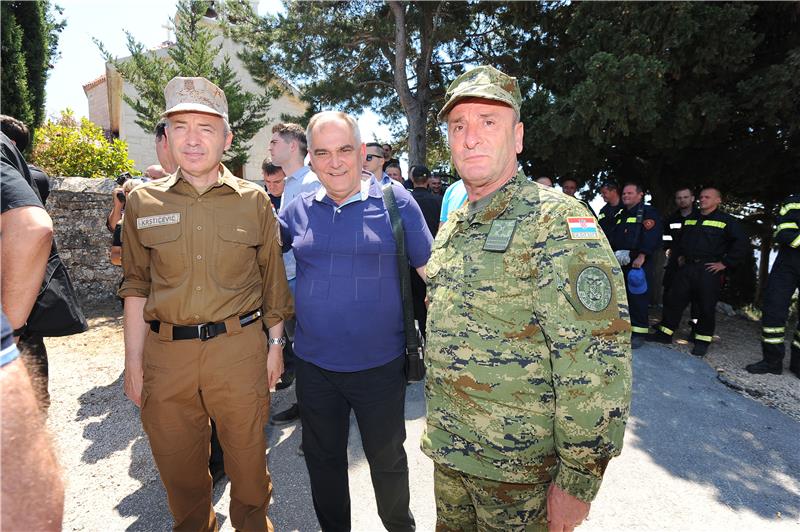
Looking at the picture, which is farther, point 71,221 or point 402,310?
point 71,221

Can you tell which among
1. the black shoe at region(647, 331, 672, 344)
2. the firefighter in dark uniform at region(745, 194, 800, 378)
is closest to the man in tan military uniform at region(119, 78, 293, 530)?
the firefighter in dark uniform at region(745, 194, 800, 378)

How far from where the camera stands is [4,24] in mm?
8227

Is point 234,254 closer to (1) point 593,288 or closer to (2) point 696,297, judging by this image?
(1) point 593,288

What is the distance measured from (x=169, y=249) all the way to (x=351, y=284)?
907 mm

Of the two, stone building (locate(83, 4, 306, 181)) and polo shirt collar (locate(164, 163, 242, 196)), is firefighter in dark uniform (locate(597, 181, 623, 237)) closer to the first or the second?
polo shirt collar (locate(164, 163, 242, 196))

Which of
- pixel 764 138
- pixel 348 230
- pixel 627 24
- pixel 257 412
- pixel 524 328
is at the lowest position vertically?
pixel 257 412

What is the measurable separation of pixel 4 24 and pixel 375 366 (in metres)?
11.2

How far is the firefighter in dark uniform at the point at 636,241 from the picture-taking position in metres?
5.91

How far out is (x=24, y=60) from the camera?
9055 millimetres

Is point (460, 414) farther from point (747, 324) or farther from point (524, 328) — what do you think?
point (747, 324)

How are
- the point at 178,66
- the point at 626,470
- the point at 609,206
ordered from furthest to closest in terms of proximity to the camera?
the point at 178,66
the point at 609,206
the point at 626,470

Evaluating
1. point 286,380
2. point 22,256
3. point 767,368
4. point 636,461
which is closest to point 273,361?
point 22,256

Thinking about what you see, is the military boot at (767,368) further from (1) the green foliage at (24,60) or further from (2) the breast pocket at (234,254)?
(1) the green foliage at (24,60)

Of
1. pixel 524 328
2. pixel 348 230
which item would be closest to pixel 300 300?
pixel 348 230
